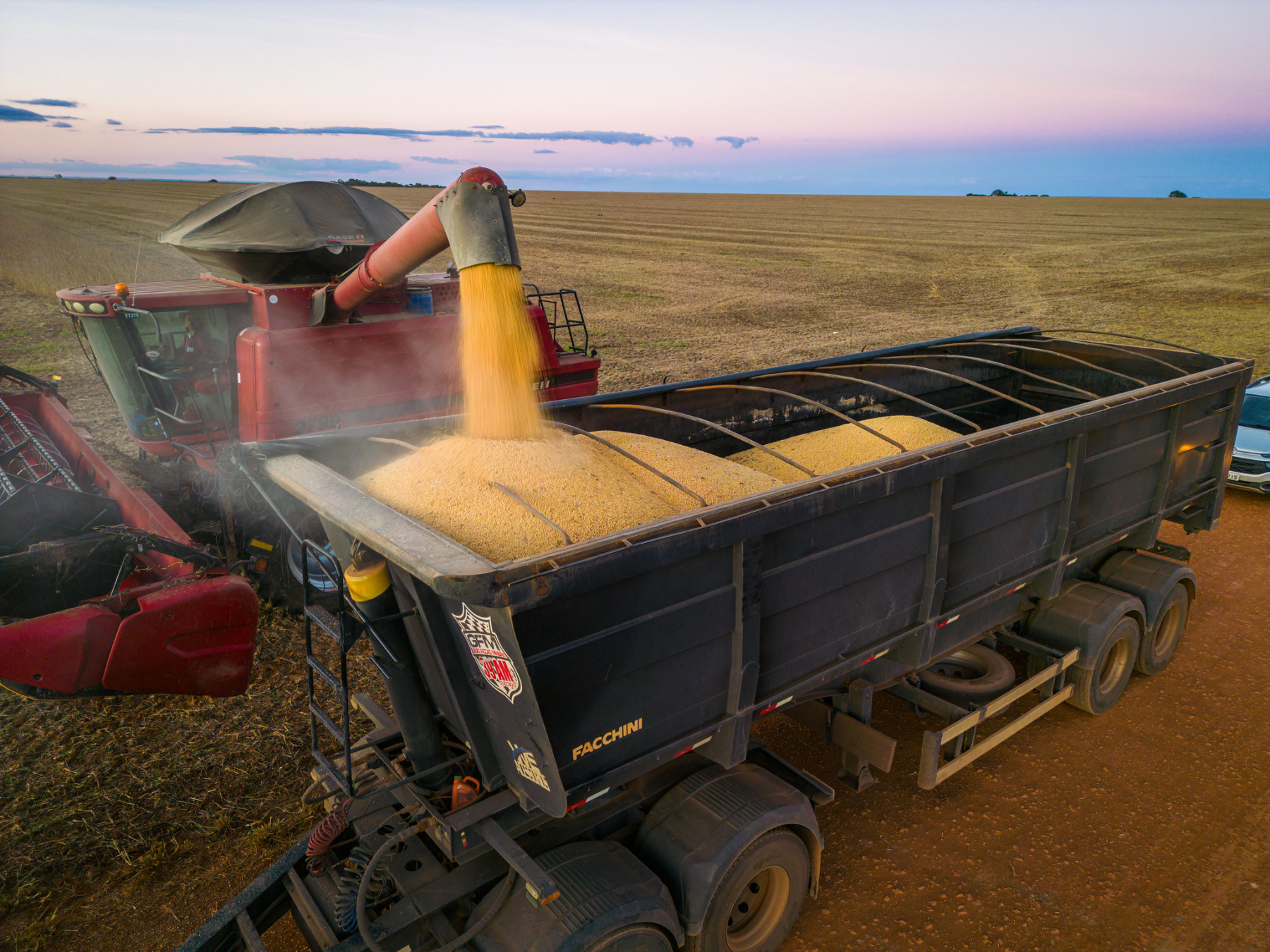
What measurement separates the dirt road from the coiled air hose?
1625mm

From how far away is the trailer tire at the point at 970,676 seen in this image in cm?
484

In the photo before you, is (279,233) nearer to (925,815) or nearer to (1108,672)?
(925,815)

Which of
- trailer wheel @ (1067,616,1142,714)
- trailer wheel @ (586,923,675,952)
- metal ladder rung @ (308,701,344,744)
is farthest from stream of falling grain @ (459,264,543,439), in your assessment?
trailer wheel @ (1067,616,1142,714)

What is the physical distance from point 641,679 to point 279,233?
556 centimetres

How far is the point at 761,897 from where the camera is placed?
3.73 m

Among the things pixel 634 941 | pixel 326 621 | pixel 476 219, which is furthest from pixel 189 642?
pixel 634 941

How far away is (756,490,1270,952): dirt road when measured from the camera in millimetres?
3895

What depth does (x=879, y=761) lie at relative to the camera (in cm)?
421

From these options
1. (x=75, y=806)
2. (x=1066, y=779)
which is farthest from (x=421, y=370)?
(x=1066, y=779)

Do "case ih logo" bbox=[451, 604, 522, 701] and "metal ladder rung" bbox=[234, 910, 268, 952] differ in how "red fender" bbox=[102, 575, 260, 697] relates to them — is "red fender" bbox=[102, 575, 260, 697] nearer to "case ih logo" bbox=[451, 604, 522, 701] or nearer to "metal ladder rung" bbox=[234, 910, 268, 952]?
"metal ladder rung" bbox=[234, 910, 268, 952]

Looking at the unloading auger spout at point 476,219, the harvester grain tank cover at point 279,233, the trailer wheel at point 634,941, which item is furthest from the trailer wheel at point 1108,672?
the harvester grain tank cover at point 279,233

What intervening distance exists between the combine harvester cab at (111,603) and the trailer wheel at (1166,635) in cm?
620

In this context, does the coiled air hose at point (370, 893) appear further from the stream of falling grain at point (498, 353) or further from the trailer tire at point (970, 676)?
the trailer tire at point (970, 676)

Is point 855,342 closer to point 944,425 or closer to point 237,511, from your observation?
point 944,425
